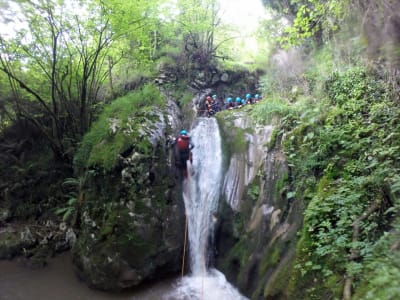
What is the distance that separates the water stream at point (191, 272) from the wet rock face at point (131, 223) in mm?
304

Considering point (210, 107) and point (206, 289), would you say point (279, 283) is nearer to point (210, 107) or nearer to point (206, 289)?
point (206, 289)

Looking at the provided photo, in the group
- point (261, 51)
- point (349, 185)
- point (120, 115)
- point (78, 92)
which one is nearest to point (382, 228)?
point (349, 185)

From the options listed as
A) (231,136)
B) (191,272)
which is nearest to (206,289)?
(191,272)

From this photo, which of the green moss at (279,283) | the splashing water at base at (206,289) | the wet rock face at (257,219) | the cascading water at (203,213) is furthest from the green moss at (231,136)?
the green moss at (279,283)

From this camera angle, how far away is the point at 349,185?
4.70 m

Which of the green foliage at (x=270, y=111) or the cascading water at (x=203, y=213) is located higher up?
the green foliage at (x=270, y=111)

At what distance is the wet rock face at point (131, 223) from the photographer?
6.94 metres

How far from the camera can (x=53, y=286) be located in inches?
292

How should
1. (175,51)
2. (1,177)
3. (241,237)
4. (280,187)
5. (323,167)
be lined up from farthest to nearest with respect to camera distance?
(175,51), (1,177), (241,237), (280,187), (323,167)

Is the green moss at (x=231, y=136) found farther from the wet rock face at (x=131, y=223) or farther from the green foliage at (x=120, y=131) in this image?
the green foliage at (x=120, y=131)

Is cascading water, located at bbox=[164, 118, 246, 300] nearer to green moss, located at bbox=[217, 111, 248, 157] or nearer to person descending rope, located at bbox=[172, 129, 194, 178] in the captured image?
green moss, located at bbox=[217, 111, 248, 157]

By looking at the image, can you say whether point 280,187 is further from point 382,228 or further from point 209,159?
point 209,159

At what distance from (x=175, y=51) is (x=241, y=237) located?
10432mm

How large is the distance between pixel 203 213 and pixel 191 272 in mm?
1578
